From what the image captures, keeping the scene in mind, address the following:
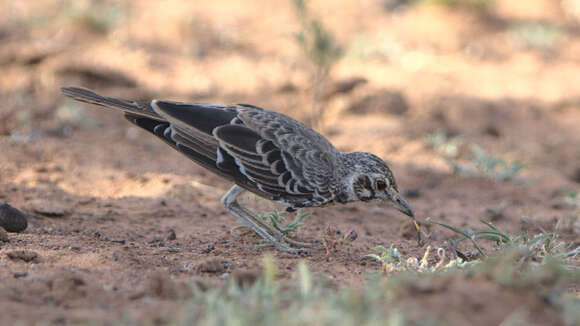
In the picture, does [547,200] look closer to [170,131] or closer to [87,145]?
[170,131]

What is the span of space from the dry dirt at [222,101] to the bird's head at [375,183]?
0.42 metres

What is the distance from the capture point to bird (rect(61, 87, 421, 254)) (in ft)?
16.9

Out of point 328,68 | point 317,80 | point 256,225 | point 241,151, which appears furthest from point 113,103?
point 317,80

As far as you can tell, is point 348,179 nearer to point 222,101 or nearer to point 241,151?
point 241,151

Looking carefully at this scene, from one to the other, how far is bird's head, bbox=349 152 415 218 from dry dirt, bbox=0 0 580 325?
0.42m

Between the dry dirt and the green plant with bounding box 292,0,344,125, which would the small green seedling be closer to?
the dry dirt

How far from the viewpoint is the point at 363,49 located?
11.5 metres

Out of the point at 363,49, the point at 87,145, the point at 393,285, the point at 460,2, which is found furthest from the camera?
the point at 460,2

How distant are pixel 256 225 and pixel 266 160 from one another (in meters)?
0.58

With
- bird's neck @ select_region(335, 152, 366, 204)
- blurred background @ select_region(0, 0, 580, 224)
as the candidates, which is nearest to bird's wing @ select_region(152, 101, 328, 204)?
bird's neck @ select_region(335, 152, 366, 204)

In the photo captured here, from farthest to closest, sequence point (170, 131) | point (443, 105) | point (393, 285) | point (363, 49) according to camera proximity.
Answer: point (363, 49) → point (443, 105) → point (170, 131) → point (393, 285)

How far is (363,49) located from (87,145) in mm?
5646

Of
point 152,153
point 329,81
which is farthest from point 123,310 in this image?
point 329,81

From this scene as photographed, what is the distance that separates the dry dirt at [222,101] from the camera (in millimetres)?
4277
